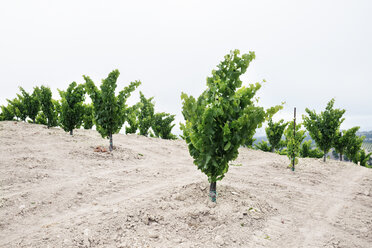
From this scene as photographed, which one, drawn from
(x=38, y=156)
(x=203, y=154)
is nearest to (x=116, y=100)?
(x=38, y=156)

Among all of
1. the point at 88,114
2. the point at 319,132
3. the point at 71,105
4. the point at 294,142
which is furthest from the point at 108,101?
the point at 319,132

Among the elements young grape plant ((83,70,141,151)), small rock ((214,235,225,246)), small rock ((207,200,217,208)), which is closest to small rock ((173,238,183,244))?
small rock ((214,235,225,246))

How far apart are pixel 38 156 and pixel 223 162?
879 cm

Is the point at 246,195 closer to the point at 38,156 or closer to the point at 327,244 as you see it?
→ the point at 327,244

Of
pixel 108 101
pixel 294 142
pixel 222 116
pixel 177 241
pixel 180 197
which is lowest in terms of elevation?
pixel 177 241

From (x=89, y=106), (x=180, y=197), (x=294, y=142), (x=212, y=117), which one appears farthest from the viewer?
(x=89, y=106)

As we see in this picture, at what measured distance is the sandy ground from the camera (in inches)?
181

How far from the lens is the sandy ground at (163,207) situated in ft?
15.1

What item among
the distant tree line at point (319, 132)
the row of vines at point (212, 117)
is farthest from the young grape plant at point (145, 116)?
the distant tree line at point (319, 132)

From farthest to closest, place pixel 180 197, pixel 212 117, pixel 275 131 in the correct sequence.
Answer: pixel 275 131, pixel 180 197, pixel 212 117

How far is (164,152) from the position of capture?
14578 mm

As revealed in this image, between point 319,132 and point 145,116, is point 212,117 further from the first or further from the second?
point 145,116

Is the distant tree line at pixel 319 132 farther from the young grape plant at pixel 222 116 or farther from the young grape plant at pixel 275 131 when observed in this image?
the young grape plant at pixel 222 116

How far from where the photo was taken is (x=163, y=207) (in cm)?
560
